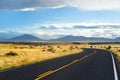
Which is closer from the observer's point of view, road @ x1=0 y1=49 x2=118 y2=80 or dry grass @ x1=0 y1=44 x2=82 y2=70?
road @ x1=0 y1=49 x2=118 y2=80

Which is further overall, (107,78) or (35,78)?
(107,78)

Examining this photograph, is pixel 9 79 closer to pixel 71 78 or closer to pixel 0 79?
pixel 0 79

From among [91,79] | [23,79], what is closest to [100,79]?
[91,79]

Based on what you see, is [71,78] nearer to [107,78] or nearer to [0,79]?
[107,78]

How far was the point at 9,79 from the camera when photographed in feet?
48.9

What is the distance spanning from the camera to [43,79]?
1513cm

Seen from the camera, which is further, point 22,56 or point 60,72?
point 22,56

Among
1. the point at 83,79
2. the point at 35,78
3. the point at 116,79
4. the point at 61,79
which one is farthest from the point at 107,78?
the point at 35,78

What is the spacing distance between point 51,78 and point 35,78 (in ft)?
2.89

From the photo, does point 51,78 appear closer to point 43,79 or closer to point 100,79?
point 43,79

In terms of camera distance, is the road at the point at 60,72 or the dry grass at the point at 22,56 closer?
the road at the point at 60,72

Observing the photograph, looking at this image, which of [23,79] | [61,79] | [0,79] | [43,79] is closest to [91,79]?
[61,79]

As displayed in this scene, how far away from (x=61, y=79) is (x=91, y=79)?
169 centimetres

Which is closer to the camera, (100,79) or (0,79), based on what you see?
(0,79)
